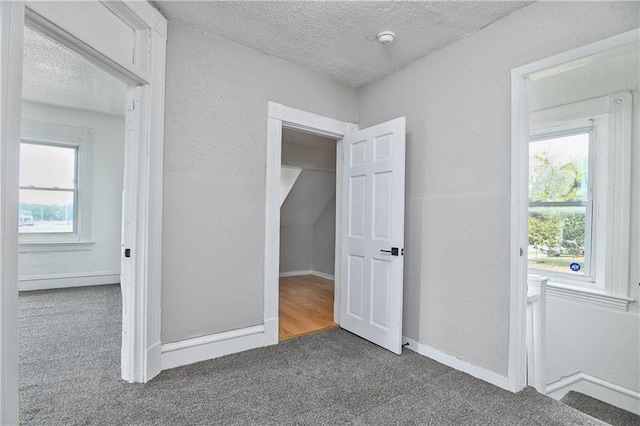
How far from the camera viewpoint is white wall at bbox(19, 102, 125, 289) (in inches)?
173

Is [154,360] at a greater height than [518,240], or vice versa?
[518,240]

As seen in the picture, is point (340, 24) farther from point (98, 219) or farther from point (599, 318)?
point (98, 219)

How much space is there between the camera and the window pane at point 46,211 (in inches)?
170

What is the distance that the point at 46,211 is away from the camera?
4473mm

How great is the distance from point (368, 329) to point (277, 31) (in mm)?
2627

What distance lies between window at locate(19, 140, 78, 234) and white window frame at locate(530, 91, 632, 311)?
635cm

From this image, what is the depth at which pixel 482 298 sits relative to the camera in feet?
7.25

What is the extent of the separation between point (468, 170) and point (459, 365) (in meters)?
1.47

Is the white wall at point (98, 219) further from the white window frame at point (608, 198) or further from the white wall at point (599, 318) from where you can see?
the white window frame at point (608, 198)

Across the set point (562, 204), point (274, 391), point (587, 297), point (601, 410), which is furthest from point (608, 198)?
point (274, 391)

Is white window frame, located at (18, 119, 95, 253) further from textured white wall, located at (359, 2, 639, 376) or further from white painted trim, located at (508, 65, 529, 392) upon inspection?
white painted trim, located at (508, 65, 529, 392)

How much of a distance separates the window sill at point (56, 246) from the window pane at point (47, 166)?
835 millimetres

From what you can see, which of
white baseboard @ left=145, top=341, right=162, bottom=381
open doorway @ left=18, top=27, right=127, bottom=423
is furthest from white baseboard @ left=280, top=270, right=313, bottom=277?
white baseboard @ left=145, top=341, right=162, bottom=381

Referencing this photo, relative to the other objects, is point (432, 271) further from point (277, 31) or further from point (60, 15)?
point (60, 15)
